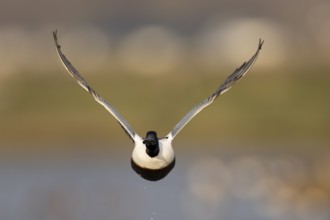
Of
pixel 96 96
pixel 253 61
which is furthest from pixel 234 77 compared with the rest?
pixel 96 96

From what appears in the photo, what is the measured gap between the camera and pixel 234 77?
10062 mm

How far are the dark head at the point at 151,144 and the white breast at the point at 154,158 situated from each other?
0.18 ft

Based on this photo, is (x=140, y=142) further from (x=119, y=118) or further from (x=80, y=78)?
(x=80, y=78)

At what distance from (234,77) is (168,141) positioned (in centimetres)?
127

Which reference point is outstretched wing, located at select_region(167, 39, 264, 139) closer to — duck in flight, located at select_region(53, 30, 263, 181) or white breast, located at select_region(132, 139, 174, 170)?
duck in flight, located at select_region(53, 30, 263, 181)

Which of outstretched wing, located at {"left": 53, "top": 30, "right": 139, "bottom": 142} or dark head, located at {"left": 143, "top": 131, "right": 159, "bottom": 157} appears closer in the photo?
dark head, located at {"left": 143, "top": 131, "right": 159, "bottom": 157}

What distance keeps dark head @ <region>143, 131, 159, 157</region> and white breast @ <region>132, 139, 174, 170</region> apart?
0.05 meters

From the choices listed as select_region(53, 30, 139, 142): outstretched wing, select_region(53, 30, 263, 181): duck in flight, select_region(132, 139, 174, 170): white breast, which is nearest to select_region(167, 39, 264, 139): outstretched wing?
select_region(53, 30, 263, 181): duck in flight

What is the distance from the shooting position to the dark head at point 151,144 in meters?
9.38

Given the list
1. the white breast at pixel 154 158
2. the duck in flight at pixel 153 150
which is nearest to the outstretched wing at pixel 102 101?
the duck in flight at pixel 153 150

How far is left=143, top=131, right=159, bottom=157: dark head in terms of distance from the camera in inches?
369

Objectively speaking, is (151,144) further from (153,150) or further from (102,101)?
(102,101)

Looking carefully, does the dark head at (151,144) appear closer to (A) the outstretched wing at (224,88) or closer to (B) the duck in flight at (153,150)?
(B) the duck in flight at (153,150)

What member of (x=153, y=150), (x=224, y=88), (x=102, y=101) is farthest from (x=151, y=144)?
(x=224, y=88)
